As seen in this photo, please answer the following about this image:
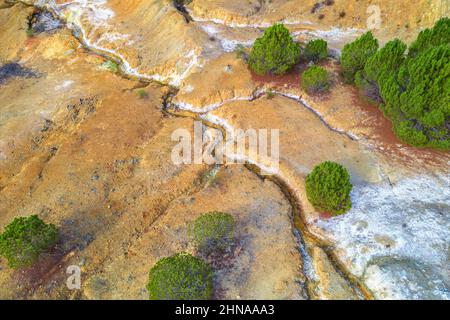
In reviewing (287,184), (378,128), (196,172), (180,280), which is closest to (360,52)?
(378,128)

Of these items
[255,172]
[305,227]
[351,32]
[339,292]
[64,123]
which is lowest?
[339,292]

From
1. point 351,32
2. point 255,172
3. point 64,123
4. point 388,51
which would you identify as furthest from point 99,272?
point 351,32

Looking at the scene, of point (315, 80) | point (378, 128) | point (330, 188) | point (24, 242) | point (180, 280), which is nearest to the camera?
point (180, 280)

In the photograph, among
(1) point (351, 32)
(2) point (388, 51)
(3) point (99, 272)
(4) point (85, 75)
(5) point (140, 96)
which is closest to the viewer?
(3) point (99, 272)

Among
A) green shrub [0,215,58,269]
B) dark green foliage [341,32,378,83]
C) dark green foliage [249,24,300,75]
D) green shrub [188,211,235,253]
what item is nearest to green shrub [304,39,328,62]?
dark green foliage [249,24,300,75]

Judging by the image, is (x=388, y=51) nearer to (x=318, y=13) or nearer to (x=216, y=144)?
(x=216, y=144)

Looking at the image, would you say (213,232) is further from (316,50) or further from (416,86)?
(316,50)

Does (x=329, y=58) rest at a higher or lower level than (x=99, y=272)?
higher

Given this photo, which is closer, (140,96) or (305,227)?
(305,227)
